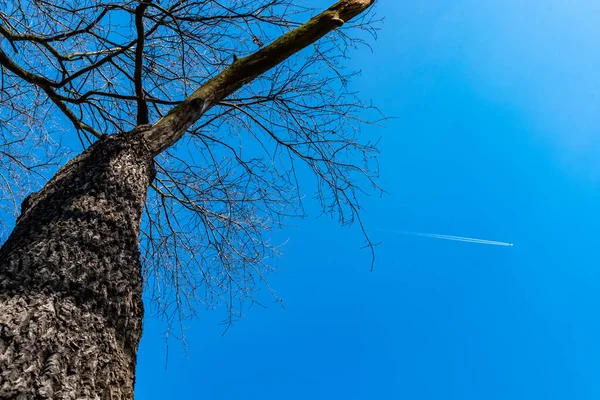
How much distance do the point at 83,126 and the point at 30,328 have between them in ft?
8.43

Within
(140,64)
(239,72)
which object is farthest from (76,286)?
(140,64)

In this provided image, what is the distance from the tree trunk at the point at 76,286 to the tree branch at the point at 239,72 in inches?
12.6

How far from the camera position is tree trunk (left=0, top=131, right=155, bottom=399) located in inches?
48.7

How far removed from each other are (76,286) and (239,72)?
1.61 meters

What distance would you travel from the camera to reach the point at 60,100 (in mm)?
3246

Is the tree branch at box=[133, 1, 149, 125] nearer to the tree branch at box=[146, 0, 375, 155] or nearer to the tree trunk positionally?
the tree branch at box=[146, 0, 375, 155]

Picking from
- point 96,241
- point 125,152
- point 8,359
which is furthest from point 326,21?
point 8,359

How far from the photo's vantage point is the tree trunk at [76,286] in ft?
4.06

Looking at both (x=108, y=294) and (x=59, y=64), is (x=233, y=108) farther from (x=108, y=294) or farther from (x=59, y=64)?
(x=108, y=294)

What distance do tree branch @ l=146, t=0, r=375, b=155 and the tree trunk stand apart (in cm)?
32

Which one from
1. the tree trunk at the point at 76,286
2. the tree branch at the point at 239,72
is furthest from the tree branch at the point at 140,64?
the tree trunk at the point at 76,286

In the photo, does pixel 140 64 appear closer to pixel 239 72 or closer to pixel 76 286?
pixel 239 72

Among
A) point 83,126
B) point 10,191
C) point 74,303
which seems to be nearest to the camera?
point 74,303

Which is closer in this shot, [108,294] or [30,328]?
[30,328]
